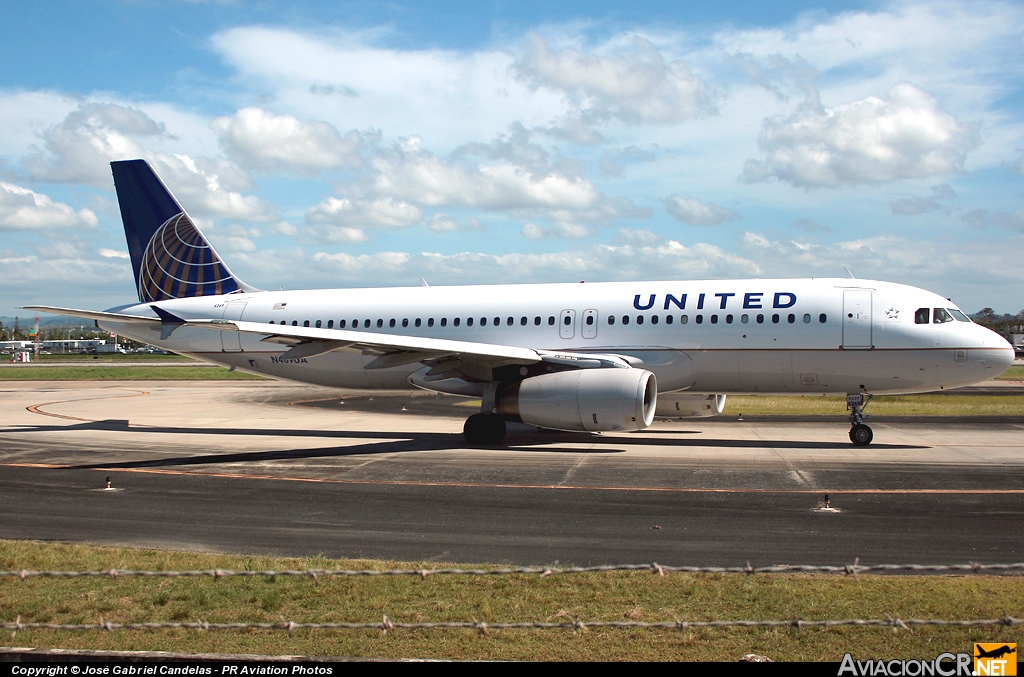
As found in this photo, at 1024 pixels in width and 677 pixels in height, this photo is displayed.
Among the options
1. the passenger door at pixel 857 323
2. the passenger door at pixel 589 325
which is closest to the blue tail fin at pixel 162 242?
the passenger door at pixel 589 325

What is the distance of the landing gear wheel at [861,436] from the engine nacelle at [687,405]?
4097 millimetres

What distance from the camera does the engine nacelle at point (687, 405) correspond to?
24.2 meters

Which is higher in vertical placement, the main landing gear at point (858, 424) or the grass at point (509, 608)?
the main landing gear at point (858, 424)

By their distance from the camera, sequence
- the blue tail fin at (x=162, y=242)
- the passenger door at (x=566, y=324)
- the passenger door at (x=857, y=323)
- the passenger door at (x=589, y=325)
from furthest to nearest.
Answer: the blue tail fin at (x=162, y=242), the passenger door at (x=566, y=324), the passenger door at (x=589, y=325), the passenger door at (x=857, y=323)

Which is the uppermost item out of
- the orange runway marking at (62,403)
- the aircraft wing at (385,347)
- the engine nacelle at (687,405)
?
the aircraft wing at (385,347)

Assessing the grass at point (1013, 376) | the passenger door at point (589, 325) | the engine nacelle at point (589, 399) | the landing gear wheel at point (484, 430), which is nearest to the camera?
the engine nacelle at point (589, 399)

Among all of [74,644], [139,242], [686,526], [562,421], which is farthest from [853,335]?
[139,242]

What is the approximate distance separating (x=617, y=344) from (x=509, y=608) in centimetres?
1501

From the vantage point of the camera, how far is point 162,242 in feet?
92.7

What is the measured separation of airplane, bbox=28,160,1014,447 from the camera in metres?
20.2

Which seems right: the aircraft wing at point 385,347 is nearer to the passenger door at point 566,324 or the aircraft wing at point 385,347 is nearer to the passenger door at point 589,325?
the passenger door at point 566,324

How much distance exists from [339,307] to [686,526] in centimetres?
1660

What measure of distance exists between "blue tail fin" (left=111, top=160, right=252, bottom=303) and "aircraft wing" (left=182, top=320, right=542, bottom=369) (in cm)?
808

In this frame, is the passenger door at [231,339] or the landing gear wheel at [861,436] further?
the passenger door at [231,339]
